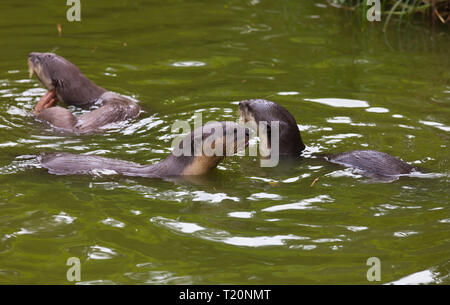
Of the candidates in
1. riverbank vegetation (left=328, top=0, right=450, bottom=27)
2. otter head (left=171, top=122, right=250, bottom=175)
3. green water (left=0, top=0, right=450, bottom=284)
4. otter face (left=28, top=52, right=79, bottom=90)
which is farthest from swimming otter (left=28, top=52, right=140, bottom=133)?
riverbank vegetation (left=328, top=0, right=450, bottom=27)

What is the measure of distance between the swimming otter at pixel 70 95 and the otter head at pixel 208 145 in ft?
4.54

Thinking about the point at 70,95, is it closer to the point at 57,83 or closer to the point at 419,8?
the point at 57,83

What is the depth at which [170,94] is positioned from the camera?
23.5 ft

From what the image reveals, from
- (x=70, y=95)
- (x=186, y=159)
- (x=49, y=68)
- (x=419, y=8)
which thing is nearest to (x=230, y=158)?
(x=186, y=159)

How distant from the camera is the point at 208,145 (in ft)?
16.7

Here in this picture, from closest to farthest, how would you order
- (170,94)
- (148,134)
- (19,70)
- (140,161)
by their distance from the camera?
1. (140,161)
2. (148,134)
3. (170,94)
4. (19,70)

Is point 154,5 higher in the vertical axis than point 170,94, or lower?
higher

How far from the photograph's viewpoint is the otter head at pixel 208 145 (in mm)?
5086

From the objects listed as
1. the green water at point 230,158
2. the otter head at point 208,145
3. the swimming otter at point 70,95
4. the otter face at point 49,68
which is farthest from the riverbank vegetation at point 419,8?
the otter head at point 208,145

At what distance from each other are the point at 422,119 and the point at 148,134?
2.21m

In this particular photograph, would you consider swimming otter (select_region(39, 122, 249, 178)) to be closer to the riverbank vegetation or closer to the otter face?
the otter face
